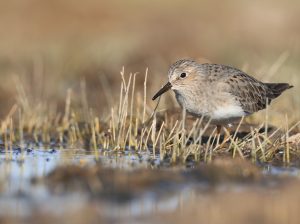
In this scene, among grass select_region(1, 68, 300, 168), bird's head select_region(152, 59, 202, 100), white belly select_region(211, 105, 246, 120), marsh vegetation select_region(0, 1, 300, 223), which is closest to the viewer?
marsh vegetation select_region(0, 1, 300, 223)

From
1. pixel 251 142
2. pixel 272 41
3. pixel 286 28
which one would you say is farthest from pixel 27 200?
pixel 286 28

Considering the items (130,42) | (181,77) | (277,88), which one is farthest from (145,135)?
(130,42)

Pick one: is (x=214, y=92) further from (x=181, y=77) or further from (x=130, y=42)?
(x=130, y=42)

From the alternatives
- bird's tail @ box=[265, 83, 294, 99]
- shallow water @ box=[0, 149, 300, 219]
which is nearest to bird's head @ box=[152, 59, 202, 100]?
shallow water @ box=[0, 149, 300, 219]

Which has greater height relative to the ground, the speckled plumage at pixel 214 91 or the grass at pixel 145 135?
the speckled plumage at pixel 214 91

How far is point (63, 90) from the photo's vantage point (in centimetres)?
1633

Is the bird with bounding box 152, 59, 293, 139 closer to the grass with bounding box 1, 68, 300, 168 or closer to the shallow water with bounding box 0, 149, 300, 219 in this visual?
the grass with bounding box 1, 68, 300, 168

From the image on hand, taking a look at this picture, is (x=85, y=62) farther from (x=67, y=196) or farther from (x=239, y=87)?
(x=67, y=196)

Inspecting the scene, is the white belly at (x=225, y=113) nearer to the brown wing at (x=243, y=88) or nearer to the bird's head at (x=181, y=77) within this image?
the brown wing at (x=243, y=88)

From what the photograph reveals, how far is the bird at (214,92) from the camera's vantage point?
402 inches

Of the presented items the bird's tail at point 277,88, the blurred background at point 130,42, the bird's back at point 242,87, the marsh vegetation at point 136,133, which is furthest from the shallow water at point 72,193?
the blurred background at point 130,42

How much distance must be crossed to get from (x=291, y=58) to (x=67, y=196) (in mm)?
11822

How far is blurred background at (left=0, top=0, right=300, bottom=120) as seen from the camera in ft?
52.1

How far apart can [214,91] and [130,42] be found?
1084cm
